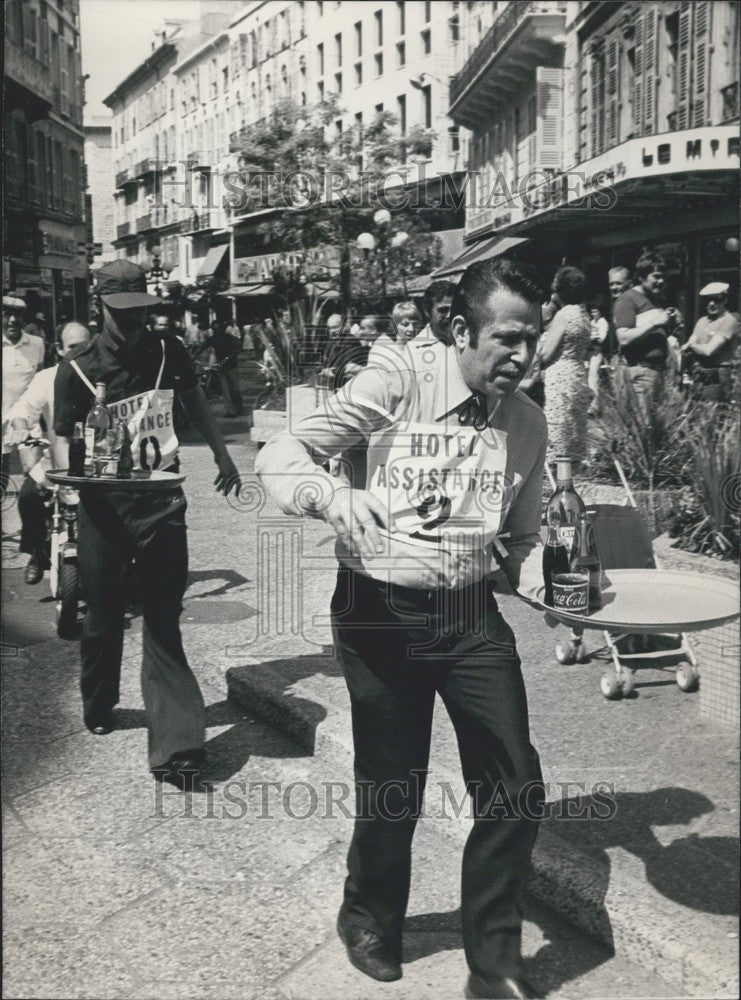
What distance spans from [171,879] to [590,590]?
1.73 m

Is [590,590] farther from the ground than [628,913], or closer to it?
Answer: farther from the ground

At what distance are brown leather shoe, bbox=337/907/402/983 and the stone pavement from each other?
4 cm

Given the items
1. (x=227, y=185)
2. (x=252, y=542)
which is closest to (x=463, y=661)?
(x=227, y=185)

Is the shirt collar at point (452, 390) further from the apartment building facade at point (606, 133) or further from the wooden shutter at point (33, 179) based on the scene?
the wooden shutter at point (33, 179)

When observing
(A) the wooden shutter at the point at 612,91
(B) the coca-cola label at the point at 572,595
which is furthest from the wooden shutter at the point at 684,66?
(B) the coca-cola label at the point at 572,595

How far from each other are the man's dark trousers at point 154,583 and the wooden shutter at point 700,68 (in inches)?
221

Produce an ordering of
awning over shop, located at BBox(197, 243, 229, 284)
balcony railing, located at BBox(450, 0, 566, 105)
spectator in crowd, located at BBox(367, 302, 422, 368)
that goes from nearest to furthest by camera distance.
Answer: balcony railing, located at BBox(450, 0, 566, 105) → awning over shop, located at BBox(197, 243, 229, 284) → spectator in crowd, located at BBox(367, 302, 422, 368)

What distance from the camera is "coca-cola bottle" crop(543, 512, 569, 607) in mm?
2620

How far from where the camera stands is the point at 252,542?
26.2 ft

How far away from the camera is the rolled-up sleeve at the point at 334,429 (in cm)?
242

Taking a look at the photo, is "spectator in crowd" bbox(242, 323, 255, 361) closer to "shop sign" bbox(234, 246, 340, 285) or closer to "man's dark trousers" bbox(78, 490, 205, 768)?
"shop sign" bbox(234, 246, 340, 285)

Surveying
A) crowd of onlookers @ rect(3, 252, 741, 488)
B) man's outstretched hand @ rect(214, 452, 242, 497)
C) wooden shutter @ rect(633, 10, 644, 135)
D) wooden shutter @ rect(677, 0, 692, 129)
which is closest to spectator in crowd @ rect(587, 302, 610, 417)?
crowd of onlookers @ rect(3, 252, 741, 488)

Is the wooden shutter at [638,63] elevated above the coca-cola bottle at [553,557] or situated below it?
above

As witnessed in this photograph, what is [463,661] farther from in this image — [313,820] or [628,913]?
[313,820]
